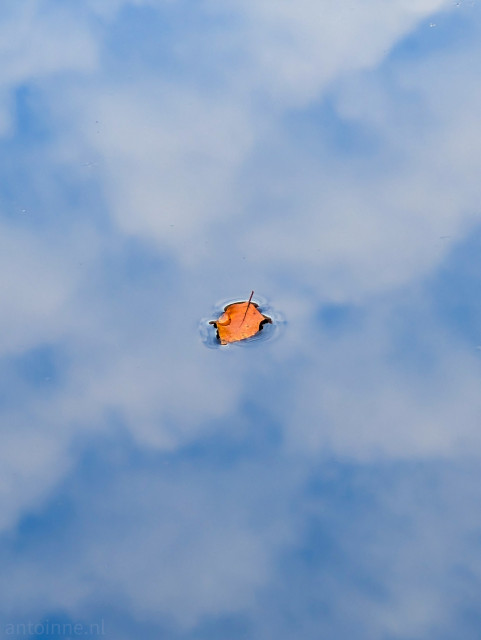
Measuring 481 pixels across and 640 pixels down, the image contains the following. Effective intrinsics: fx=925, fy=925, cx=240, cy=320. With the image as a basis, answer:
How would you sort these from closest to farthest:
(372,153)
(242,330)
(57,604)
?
(57,604)
(242,330)
(372,153)

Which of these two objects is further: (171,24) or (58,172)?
(171,24)

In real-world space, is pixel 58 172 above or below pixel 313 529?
above

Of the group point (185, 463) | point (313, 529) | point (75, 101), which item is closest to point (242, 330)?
point (185, 463)

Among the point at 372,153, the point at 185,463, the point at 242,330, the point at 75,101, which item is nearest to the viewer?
the point at 185,463

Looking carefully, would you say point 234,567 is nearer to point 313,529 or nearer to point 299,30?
point 313,529

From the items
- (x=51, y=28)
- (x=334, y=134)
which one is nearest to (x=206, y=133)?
(x=334, y=134)

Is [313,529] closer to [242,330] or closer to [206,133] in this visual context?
[242,330]

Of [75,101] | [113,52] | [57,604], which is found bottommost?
[57,604]
